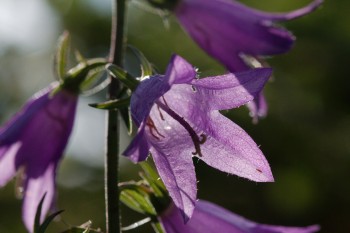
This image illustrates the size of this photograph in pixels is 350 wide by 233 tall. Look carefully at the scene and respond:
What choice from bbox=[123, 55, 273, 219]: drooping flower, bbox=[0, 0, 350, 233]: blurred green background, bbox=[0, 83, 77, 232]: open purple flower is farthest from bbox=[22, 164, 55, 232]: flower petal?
bbox=[0, 0, 350, 233]: blurred green background

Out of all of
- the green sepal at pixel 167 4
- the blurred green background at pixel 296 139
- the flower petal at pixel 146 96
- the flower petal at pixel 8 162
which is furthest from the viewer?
the blurred green background at pixel 296 139

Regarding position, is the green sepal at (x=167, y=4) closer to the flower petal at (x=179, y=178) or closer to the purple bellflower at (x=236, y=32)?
the purple bellflower at (x=236, y=32)

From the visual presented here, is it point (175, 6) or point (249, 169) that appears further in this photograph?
point (175, 6)

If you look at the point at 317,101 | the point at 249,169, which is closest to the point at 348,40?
the point at 317,101

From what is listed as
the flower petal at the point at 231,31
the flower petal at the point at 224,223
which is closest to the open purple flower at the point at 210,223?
the flower petal at the point at 224,223

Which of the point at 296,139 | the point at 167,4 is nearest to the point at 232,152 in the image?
the point at 167,4

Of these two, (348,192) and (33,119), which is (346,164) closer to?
(348,192)

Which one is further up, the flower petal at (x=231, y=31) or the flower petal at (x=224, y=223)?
the flower petal at (x=231, y=31)
